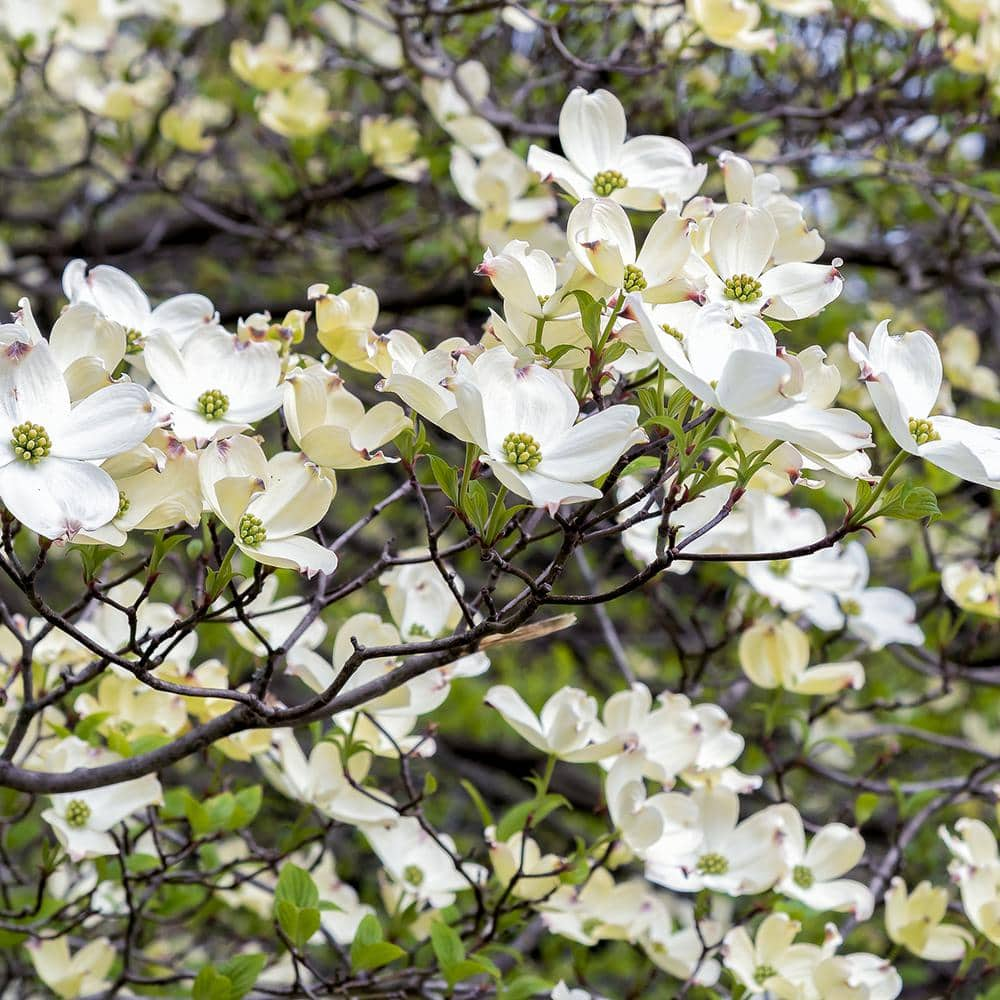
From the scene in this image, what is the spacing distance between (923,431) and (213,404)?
1.57ft

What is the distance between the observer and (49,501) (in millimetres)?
728

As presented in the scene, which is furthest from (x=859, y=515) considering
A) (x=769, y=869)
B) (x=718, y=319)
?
(x=769, y=869)

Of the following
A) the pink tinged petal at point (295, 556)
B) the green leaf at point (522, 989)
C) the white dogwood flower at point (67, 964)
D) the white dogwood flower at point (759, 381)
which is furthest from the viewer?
the white dogwood flower at point (67, 964)

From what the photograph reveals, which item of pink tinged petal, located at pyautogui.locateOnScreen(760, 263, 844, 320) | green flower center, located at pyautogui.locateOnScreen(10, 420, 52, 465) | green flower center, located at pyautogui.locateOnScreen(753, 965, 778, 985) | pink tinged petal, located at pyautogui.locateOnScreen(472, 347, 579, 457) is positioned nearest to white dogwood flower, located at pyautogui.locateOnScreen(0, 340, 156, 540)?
green flower center, located at pyautogui.locateOnScreen(10, 420, 52, 465)

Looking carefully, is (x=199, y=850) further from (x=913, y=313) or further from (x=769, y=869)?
(x=913, y=313)

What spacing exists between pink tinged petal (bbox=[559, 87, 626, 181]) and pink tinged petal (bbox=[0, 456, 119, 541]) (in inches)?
19.8

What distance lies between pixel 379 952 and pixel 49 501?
1.68 feet

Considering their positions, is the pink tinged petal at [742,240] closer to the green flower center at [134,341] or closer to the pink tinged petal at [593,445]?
the pink tinged petal at [593,445]

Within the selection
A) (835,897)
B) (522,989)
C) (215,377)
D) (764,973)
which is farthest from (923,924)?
(215,377)

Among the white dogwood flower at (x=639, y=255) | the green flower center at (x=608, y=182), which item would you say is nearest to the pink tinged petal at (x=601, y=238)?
the white dogwood flower at (x=639, y=255)

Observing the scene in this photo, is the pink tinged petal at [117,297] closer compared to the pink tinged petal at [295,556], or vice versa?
the pink tinged petal at [295,556]

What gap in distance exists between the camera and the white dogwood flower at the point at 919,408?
2.39ft

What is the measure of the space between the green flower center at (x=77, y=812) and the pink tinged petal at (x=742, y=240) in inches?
27.2

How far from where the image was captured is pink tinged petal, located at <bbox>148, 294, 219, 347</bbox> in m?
1.00
